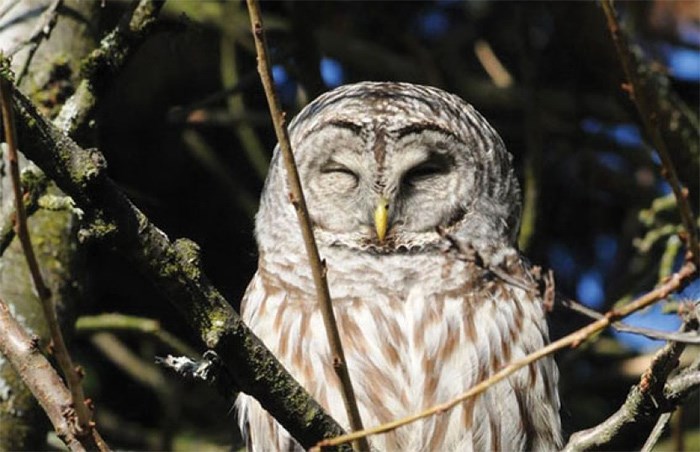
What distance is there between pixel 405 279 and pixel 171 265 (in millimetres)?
1675

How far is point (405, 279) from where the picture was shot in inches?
177

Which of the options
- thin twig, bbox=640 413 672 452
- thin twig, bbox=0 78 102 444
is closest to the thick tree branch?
thin twig, bbox=0 78 102 444

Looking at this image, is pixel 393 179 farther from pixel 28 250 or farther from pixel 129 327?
pixel 28 250

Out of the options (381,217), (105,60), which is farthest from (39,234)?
(381,217)

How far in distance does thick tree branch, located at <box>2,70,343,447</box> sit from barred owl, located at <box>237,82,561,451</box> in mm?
963

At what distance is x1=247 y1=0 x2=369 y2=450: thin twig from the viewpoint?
8.67 feet

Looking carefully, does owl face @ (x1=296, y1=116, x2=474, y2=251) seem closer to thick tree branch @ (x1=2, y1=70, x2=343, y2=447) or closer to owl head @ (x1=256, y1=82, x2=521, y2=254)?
owl head @ (x1=256, y1=82, x2=521, y2=254)

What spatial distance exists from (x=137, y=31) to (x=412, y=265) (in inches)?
44.3

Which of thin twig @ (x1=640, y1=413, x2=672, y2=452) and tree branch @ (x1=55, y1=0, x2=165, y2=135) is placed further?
tree branch @ (x1=55, y1=0, x2=165, y2=135)

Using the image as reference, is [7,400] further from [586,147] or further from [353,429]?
[586,147]

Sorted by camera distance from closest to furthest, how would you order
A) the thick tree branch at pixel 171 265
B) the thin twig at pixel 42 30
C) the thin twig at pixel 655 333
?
the thin twig at pixel 655 333
the thick tree branch at pixel 171 265
the thin twig at pixel 42 30

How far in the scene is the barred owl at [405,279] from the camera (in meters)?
4.18

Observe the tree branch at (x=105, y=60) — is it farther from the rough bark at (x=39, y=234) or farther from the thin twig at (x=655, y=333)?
the thin twig at (x=655, y=333)

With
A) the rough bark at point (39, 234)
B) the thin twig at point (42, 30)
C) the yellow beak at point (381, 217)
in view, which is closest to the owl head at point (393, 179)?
the yellow beak at point (381, 217)
